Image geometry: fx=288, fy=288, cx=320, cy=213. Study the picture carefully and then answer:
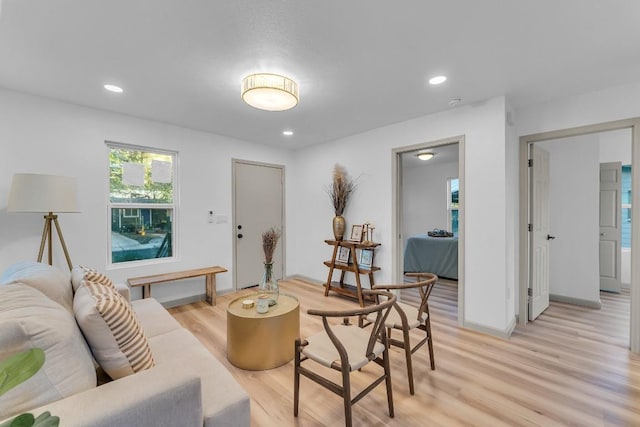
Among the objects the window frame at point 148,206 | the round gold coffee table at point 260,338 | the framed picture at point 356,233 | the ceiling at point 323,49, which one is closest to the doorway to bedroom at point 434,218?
the framed picture at point 356,233

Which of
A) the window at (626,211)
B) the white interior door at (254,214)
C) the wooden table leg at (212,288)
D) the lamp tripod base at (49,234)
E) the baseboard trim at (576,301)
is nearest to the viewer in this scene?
the lamp tripod base at (49,234)

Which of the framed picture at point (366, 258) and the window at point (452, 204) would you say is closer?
the framed picture at point (366, 258)

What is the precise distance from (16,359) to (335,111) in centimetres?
312

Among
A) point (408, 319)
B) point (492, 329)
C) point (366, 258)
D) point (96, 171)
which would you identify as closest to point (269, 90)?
point (408, 319)

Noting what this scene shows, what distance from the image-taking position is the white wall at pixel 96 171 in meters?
2.72

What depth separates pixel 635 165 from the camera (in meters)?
2.48

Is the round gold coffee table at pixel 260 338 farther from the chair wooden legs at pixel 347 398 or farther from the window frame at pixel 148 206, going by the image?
the window frame at pixel 148 206

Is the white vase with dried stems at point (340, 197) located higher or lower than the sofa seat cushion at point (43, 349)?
higher

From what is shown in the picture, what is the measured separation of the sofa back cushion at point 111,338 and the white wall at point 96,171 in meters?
2.35

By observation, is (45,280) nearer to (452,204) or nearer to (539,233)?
(539,233)

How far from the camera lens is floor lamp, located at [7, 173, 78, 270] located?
2381 millimetres

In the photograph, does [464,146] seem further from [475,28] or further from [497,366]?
[497,366]

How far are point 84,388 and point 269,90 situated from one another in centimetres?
205

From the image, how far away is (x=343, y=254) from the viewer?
4.18 m
